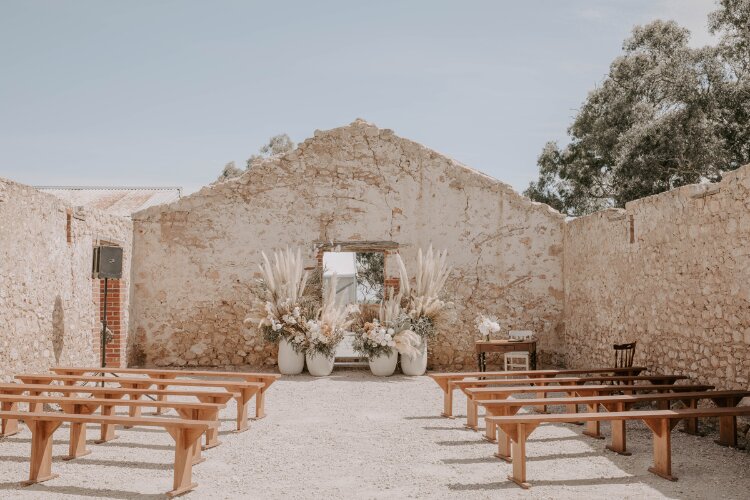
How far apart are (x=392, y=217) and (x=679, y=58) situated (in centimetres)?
782

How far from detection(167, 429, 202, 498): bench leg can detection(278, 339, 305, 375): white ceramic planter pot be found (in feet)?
16.3

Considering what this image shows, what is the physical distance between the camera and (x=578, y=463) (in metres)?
4.38

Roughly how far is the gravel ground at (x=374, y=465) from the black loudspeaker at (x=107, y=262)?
2.50 metres

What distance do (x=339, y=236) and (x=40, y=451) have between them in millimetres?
6097

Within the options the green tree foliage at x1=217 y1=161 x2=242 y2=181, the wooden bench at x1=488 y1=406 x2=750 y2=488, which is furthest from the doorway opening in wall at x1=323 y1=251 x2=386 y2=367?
the green tree foliage at x1=217 y1=161 x2=242 y2=181

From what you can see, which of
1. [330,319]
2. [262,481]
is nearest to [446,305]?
[330,319]

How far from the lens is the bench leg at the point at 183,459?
375cm

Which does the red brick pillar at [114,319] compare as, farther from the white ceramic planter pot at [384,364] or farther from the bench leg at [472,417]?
the bench leg at [472,417]

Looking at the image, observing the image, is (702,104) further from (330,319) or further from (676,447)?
(676,447)

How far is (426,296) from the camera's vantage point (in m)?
8.88

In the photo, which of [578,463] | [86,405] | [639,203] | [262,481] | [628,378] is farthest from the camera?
[639,203]

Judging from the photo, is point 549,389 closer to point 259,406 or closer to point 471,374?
point 471,374

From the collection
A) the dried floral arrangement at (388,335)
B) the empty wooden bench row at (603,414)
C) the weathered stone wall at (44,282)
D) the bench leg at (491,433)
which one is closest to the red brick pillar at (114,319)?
the weathered stone wall at (44,282)

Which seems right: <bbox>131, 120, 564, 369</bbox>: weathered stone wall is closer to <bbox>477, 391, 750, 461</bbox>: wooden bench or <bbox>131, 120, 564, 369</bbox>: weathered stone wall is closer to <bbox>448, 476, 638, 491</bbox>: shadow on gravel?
<bbox>477, 391, 750, 461</bbox>: wooden bench
